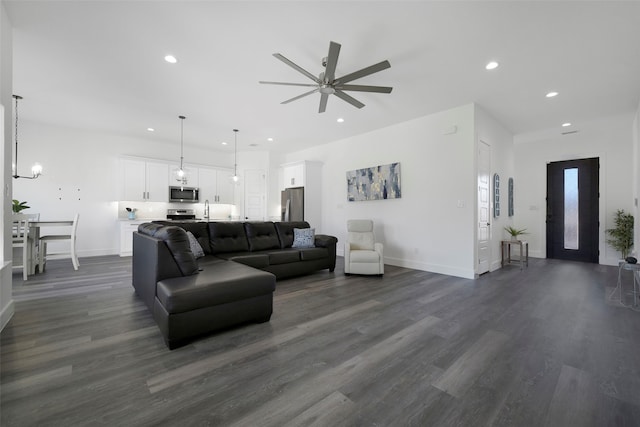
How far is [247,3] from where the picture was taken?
88.4 inches

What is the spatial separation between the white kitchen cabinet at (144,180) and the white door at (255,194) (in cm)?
211

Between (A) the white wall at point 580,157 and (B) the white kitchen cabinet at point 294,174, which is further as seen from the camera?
(B) the white kitchen cabinet at point 294,174

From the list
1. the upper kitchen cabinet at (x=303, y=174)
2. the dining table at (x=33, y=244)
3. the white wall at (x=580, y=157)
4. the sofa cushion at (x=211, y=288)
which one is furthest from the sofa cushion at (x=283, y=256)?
the white wall at (x=580, y=157)

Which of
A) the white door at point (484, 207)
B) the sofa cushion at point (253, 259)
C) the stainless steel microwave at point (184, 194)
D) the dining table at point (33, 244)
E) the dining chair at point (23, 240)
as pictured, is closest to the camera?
the sofa cushion at point (253, 259)

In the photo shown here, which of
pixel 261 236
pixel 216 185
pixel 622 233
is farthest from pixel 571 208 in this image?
pixel 216 185

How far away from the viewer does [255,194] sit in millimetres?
7684

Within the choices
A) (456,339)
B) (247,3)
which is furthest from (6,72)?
(456,339)

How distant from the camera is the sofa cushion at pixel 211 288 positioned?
80.2 inches

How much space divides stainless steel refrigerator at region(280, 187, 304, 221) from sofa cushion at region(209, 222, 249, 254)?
2655mm

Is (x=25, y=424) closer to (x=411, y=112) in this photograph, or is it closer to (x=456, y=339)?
(x=456, y=339)

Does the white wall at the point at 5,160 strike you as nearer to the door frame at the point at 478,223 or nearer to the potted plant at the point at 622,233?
the door frame at the point at 478,223

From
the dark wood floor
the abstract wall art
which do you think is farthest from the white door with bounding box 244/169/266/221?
the dark wood floor

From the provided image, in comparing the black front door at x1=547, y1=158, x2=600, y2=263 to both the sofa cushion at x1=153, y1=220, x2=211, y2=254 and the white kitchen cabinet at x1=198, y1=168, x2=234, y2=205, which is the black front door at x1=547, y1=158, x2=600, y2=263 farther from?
the white kitchen cabinet at x1=198, y1=168, x2=234, y2=205

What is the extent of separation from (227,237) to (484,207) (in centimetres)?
451
